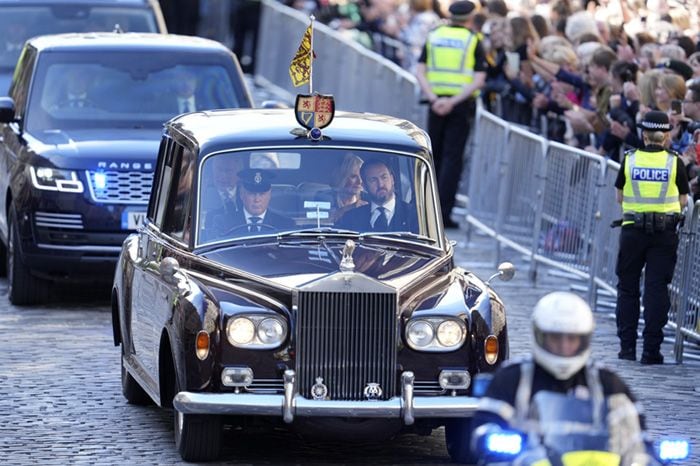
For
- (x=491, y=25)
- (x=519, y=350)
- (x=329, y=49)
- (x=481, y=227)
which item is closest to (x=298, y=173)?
(x=519, y=350)

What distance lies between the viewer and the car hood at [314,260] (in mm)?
9930

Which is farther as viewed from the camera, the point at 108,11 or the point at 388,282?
the point at 108,11

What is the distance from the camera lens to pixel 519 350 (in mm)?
13844

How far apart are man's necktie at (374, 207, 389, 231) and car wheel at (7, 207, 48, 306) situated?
541 cm

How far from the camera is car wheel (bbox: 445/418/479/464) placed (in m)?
9.88

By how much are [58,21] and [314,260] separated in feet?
33.9

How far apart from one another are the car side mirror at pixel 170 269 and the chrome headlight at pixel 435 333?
136 cm

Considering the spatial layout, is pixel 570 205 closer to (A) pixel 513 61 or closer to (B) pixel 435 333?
(A) pixel 513 61

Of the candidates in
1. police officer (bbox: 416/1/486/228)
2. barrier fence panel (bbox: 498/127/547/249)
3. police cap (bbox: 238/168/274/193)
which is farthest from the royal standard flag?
police officer (bbox: 416/1/486/228)

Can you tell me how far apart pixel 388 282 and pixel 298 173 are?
1.26 metres

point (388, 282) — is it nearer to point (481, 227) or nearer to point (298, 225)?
point (298, 225)

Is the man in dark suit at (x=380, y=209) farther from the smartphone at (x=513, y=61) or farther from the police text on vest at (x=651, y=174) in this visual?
the smartphone at (x=513, y=61)

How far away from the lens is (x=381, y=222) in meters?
10.8

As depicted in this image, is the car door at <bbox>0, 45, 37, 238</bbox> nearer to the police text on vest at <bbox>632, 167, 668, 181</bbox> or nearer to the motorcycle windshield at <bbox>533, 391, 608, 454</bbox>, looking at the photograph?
the police text on vest at <bbox>632, 167, 668, 181</bbox>
